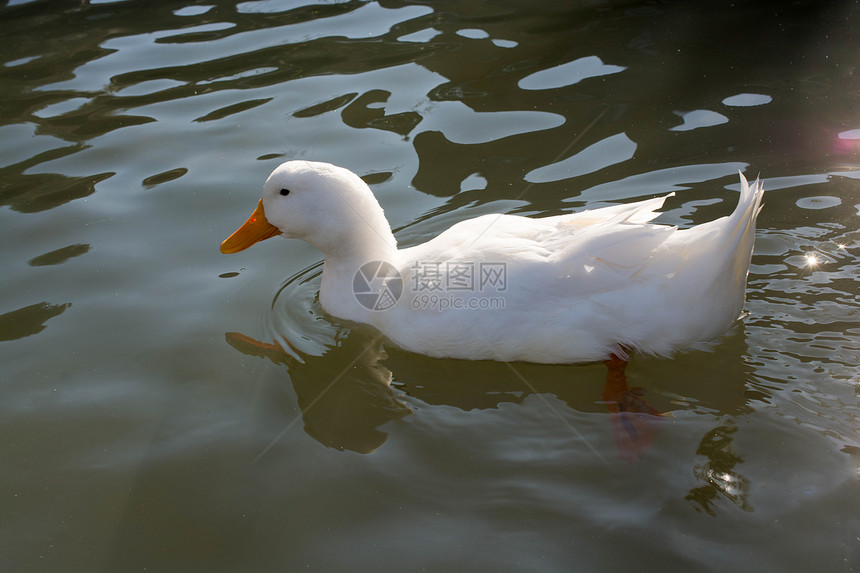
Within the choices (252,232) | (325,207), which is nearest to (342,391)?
(325,207)

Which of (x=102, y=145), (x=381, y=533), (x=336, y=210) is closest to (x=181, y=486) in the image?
(x=381, y=533)

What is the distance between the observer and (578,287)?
336cm

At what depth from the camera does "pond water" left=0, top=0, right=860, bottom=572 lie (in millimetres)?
2846

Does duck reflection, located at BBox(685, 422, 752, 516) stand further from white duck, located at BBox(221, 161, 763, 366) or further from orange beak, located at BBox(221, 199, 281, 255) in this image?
orange beak, located at BBox(221, 199, 281, 255)

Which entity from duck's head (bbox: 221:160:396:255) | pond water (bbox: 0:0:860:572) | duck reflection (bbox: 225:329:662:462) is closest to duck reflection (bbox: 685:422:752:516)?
pond water (bbox: 0:0:860:572)

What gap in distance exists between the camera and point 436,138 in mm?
5742

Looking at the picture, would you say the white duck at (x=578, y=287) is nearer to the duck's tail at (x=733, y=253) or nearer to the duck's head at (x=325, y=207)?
the duck's tail at (x=733, y=253)

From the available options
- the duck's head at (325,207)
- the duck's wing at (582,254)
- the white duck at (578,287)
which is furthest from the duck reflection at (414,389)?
the duck's head at (325,207)

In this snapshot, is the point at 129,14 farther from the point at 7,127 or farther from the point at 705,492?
the point at 705,492

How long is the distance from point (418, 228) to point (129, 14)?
5.54 meters

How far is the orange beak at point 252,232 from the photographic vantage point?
4148 millimetres

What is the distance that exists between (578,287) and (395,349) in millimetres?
1067

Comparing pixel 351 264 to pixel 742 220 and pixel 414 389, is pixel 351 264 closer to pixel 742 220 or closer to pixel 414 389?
pixel 414 389

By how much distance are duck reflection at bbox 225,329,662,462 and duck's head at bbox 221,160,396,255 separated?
1.96 feet
